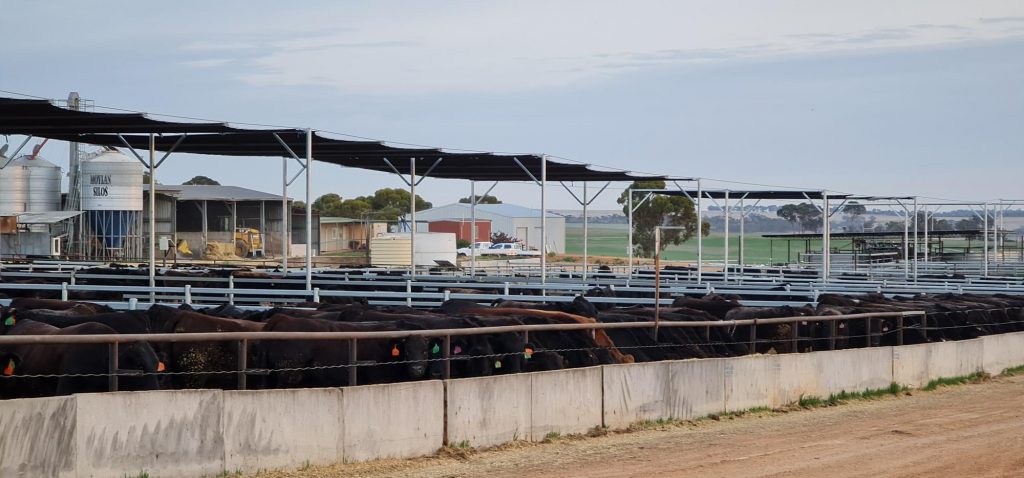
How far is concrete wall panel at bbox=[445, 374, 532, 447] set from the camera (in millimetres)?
11188

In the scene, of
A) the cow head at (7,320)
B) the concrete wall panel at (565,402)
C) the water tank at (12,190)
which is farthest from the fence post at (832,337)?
the water tank at (12,190)

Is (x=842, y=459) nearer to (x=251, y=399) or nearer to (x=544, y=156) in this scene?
(x=251, y=399)

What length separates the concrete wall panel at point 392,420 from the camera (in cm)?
1035

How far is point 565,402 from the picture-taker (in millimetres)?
12227

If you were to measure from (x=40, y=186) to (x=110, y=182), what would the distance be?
30.7ft

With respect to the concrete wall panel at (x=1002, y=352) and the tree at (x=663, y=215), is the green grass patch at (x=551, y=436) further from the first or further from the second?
the tree at (x=663, y=215)

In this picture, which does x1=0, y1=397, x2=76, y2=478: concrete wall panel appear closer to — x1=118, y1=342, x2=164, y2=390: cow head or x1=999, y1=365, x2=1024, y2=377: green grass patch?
x1=118, y1=342, x2=164, y2=390: cow head

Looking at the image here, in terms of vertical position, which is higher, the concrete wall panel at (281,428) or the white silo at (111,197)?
the white silo at (111,197)

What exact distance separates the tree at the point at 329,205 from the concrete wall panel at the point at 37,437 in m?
109

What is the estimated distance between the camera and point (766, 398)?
587 inches

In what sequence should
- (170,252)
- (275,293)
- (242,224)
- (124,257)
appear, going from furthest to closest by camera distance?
(242,224), (170,252), (124,257), (275,293)

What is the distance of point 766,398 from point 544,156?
13674 mm

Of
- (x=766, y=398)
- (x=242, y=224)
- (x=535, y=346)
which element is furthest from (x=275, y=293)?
(x=242, y=224)

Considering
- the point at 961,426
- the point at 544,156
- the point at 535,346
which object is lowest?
the point at 961,426
